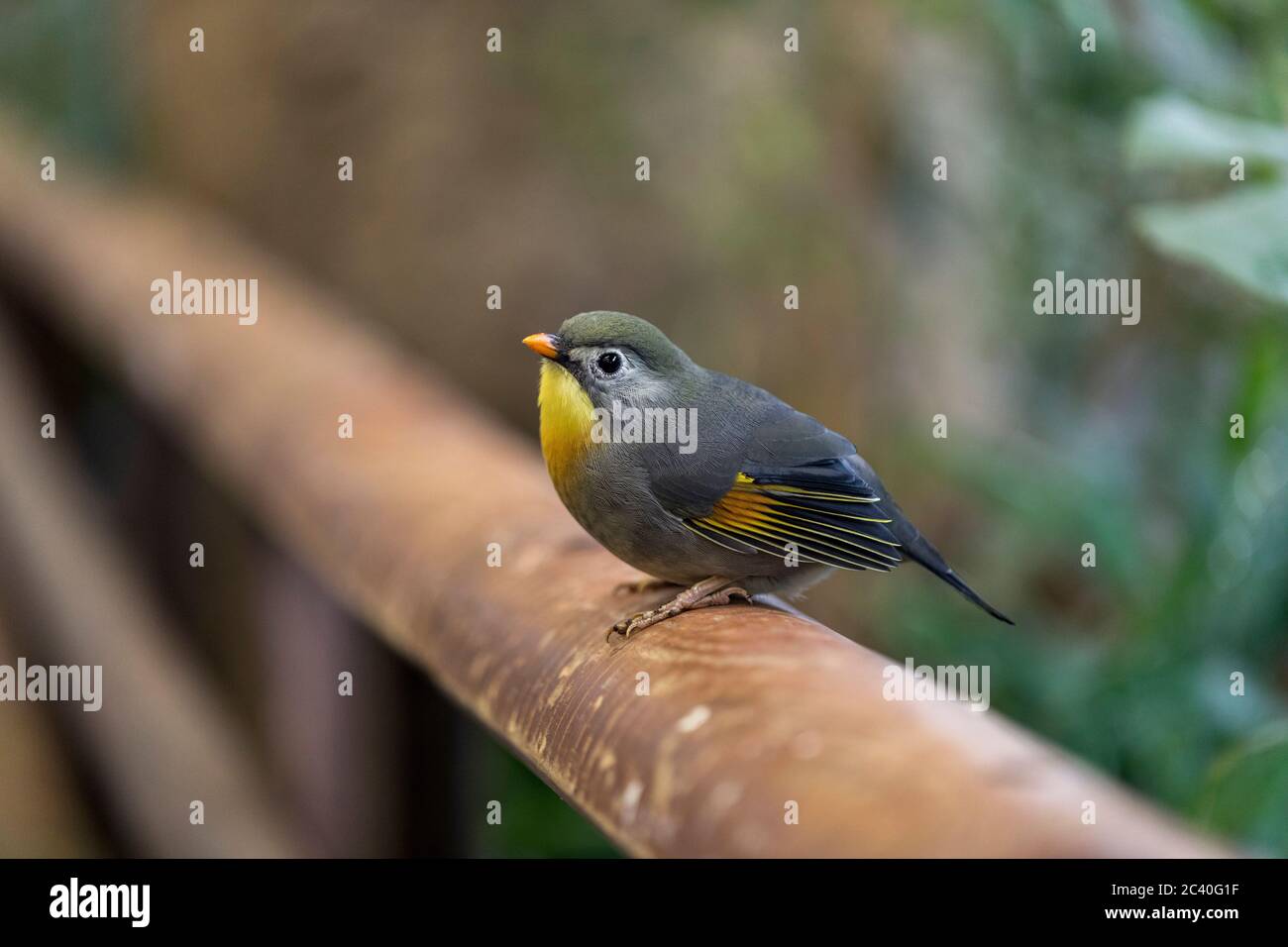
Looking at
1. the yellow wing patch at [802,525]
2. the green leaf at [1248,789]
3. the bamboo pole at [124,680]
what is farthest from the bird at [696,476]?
the bamboo pole at [124,680]

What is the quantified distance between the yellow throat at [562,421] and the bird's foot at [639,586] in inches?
8.6

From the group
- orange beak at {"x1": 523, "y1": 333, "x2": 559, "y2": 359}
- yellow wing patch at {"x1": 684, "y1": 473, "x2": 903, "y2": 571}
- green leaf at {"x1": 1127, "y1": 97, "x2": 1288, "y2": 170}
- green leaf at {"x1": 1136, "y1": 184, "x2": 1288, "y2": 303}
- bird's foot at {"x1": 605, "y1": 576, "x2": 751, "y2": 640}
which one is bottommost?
bird's foot at {"x1": 605, "y1": 576, "x2": 751, "y2": 640}

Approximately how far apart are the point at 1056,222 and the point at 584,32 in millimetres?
2013

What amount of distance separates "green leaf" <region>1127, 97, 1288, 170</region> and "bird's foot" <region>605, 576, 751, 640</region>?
947 mm

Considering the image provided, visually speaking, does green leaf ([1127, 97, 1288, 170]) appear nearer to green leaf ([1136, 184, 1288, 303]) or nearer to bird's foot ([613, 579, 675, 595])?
green leaf ([1136, 184, 1288, 303])

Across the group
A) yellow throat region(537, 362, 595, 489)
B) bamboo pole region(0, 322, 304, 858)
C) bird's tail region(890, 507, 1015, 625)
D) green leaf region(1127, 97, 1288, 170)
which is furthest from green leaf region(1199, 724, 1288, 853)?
bamboo pole region(0, 322, 304, 858)

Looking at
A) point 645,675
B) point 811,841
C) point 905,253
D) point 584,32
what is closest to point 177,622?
point 584,32

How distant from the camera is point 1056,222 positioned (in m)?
4.52

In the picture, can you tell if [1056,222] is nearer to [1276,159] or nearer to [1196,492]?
[1196,492]

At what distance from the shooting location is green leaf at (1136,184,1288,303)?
1915 mm

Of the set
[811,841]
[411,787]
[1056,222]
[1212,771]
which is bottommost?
[411,787]

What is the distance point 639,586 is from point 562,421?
0.35 meters

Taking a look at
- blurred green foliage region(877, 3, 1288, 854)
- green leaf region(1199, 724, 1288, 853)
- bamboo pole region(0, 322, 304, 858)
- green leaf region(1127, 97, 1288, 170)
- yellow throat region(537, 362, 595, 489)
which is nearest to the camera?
green leaf region(1199, 724, 1288, 853)

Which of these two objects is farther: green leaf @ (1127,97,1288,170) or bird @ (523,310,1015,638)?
bird @ (523,310,1015,638)
